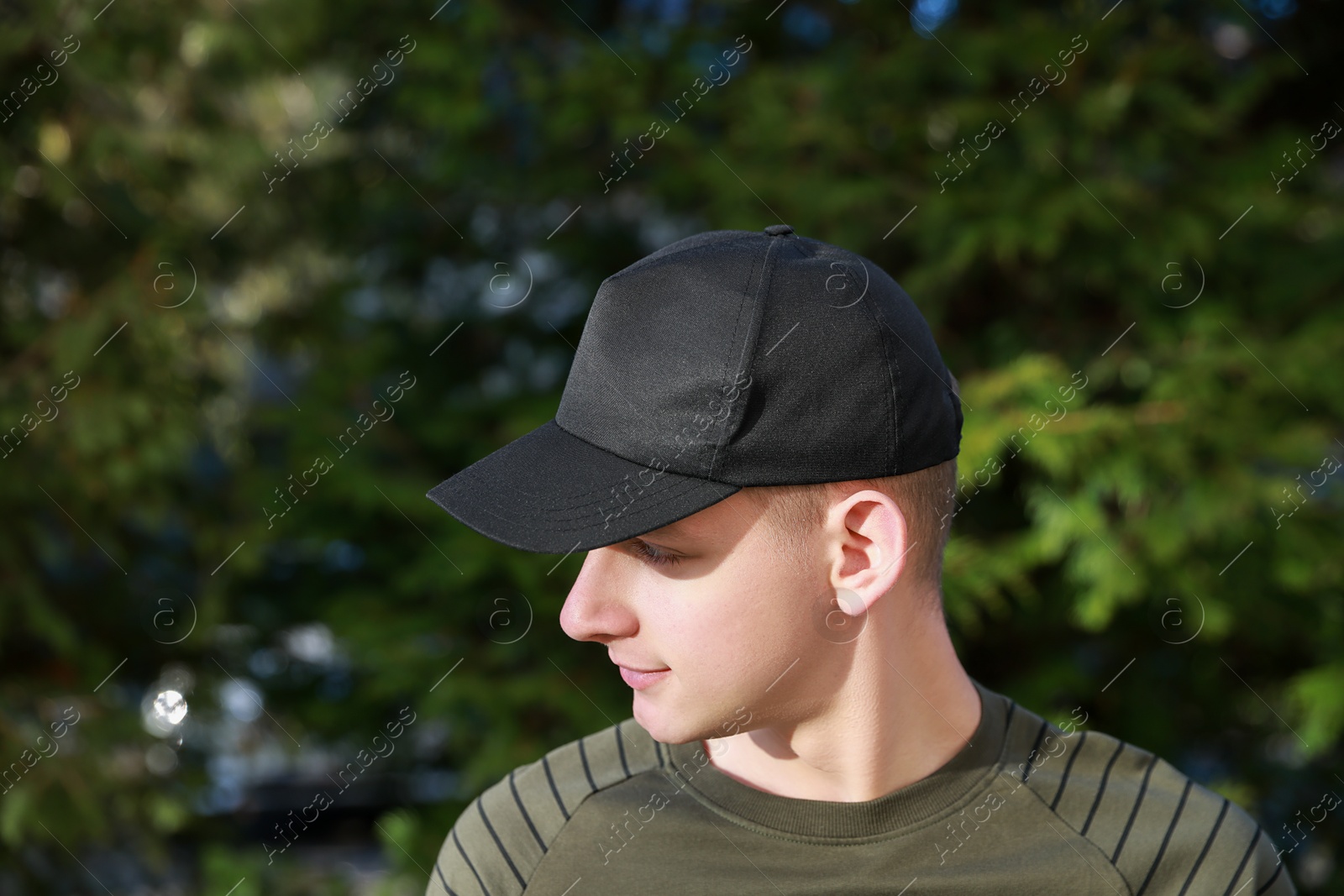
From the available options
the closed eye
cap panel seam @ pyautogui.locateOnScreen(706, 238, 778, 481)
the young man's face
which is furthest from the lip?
cap panel seam @ pyautogui.locateOnScreen(706, 238, 778, 481)

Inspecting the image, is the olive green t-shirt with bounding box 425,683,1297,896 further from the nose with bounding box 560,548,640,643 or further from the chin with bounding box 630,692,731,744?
the nose with bounding box 560,548,640,643

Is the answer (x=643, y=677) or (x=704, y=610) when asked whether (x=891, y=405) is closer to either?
(x=704, y=610)

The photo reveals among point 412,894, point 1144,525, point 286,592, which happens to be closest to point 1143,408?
point 1144,525

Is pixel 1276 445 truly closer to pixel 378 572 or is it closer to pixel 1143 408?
pixel 1143 408

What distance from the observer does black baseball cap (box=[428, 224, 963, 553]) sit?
3.88ft

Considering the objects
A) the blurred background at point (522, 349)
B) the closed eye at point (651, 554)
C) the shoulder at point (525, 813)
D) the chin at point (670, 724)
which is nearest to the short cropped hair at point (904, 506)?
the closed eye at point (651, 554)

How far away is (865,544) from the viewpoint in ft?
4.13

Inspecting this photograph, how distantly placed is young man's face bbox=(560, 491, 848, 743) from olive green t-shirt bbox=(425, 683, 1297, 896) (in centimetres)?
15

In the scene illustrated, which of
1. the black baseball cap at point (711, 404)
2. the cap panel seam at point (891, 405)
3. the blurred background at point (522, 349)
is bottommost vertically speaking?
the blurred background at point (522, 349)

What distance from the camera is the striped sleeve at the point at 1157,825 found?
1.35 m

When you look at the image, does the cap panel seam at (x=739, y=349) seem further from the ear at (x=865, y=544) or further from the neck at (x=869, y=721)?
the neck at (x=869, y=721)

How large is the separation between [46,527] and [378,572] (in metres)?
0.96

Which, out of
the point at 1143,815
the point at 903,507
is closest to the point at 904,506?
the point at 903,507

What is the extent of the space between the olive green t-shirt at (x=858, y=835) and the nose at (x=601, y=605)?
26cm
